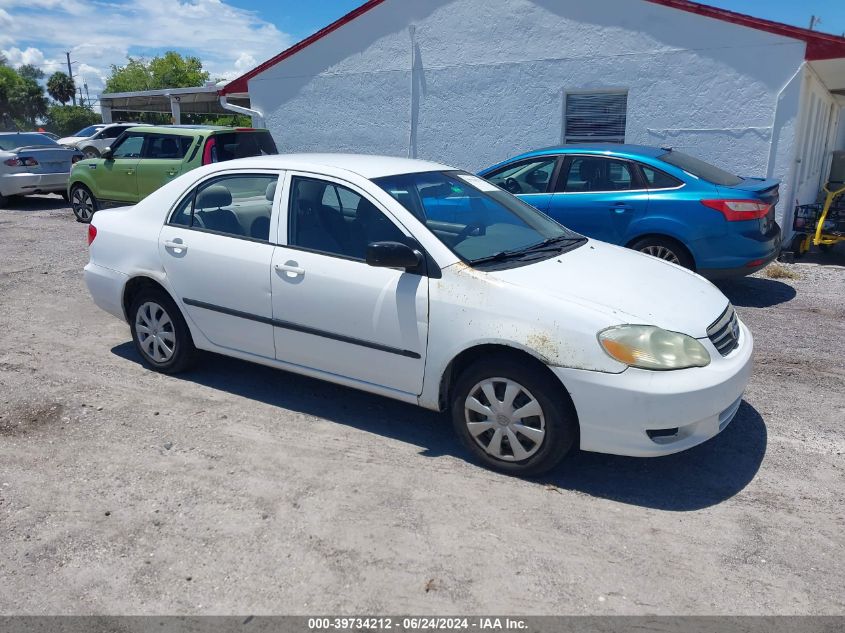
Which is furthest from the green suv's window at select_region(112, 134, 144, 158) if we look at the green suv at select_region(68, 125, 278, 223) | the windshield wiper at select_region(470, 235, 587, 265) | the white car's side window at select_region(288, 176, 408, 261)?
the windshield wiper at select_region(470, 235, 587, 265)

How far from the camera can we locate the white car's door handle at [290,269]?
4369 mm

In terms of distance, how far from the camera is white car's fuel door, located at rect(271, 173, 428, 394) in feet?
13.2

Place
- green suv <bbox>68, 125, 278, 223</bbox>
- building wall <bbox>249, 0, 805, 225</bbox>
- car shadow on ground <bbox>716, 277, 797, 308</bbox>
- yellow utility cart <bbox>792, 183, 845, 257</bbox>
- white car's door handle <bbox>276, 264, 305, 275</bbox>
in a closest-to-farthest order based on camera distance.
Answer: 1. white car's door handle <bbox>276, 264, 305, 275</bbox>
2. car shadow on ground <bbox>716, 277, 797, 308</bbox>
3. yellow utility cart <bbox>792, 183, 845, 257</bbox>
4. building wall <bbox>249, 0, 805, 225</bbox>
5. green suv <bbox>68, 125, 278, 223</bbox>

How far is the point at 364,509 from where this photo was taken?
3.60m

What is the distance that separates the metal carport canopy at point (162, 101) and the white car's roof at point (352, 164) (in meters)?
17.3

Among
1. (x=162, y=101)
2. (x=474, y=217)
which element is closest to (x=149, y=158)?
(x=474, y=217)

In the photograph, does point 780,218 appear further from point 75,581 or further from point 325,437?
point 75,581

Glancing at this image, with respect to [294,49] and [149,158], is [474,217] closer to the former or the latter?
[149,158]

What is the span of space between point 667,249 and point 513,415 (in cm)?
438

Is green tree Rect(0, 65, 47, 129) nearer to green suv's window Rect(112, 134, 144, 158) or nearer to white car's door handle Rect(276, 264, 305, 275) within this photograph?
green suv's window Rect(112, 134, 144, 158)

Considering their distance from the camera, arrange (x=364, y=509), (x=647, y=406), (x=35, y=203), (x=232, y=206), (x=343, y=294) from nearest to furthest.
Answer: (x=647, y=406)
(x=364, y=509)
(x=343, y=294)
(x=232, y=206)
(x=35, y=203)

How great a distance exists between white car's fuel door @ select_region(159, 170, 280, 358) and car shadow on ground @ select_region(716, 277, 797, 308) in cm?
524

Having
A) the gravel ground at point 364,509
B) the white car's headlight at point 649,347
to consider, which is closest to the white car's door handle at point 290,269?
the gravel ground at point 364,509

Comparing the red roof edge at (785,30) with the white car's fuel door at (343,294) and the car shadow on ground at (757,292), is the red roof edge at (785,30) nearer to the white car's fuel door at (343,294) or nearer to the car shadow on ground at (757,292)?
the car shadow on ground at (757,292)
